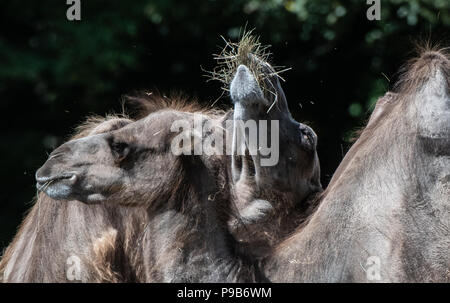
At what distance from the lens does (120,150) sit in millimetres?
3850

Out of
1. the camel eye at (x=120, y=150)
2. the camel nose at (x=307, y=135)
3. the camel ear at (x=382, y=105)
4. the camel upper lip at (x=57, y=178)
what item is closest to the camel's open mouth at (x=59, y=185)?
the camel upper lip at (x=57, y=178)

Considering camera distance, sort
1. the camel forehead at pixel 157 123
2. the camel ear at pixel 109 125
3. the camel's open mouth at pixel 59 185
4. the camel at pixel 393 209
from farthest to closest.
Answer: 1. the camel ear at pixel 109 125
2. the camel forehead at pixel 157 123
3. the camel's open mouth at pixel 59 185
4. the camel at pixel 393 209

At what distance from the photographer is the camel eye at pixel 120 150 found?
12.6 ft

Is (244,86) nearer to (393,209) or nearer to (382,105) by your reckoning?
(393,209)

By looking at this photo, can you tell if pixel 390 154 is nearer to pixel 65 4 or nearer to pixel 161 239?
pixel 161 239

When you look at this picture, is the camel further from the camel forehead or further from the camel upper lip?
the camel upper lip

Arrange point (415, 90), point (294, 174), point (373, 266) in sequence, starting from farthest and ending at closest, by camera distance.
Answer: point (294, 174)
point (415, 90)
point (373, 266)

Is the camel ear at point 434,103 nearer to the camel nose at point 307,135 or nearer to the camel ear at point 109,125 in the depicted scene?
the camel nose at point 307,135

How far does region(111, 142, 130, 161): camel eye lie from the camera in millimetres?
3830

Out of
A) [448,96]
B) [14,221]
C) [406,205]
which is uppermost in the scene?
[448,96]

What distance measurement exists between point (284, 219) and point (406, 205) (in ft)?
2.25

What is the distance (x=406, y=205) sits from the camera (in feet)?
11.3

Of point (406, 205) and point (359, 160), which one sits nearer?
point (406, 205)

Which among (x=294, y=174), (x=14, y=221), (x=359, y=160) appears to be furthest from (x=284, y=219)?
(x=14, y=221)
